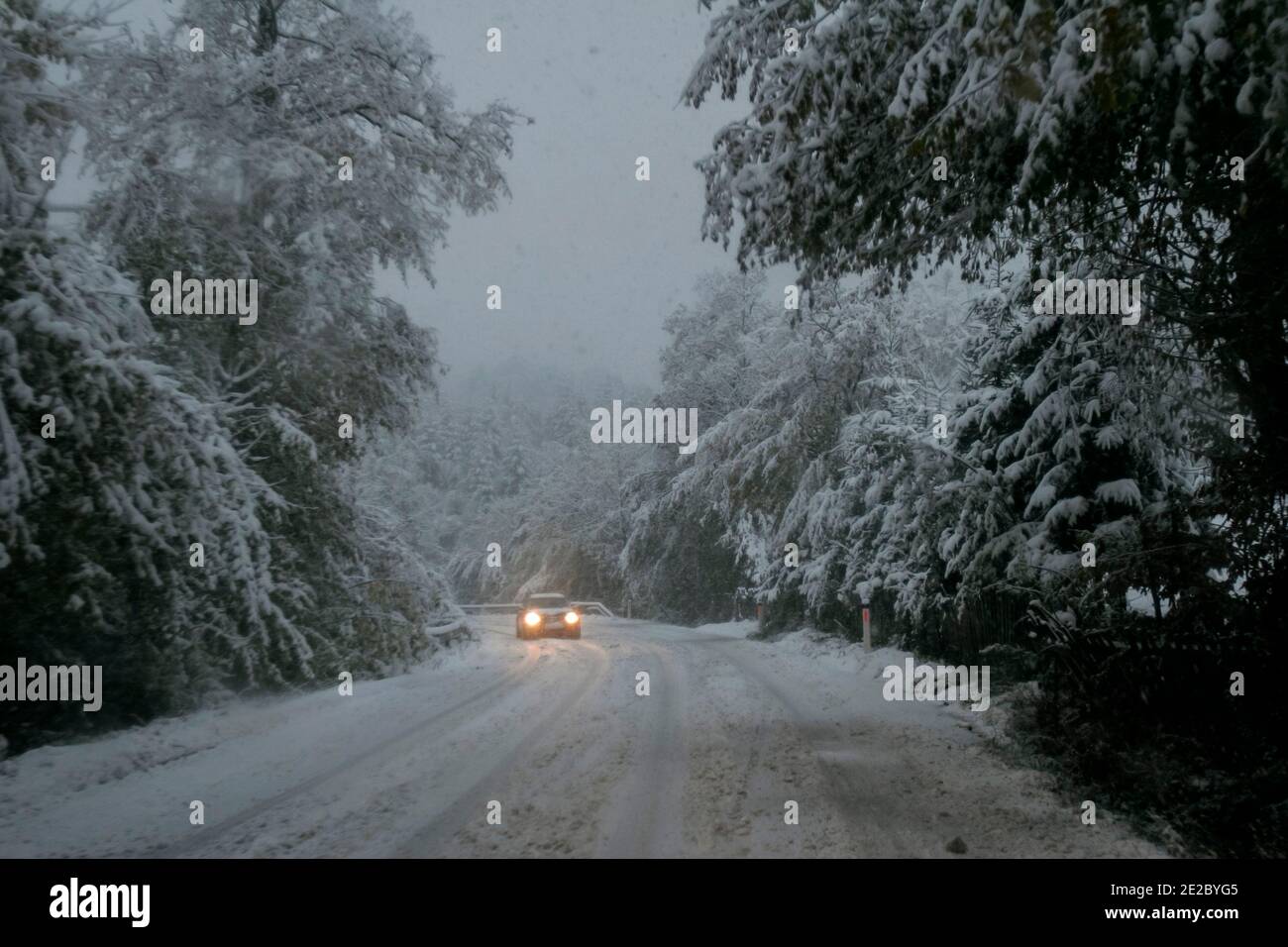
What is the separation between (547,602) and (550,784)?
19.6 metres

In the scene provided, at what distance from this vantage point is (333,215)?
12023 millimetres

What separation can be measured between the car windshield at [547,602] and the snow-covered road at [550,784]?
46.8ft

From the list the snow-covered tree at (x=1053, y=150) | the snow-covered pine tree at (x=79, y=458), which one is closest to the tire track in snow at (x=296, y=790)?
the snow-covered pine tree at (x=79, y=458)
